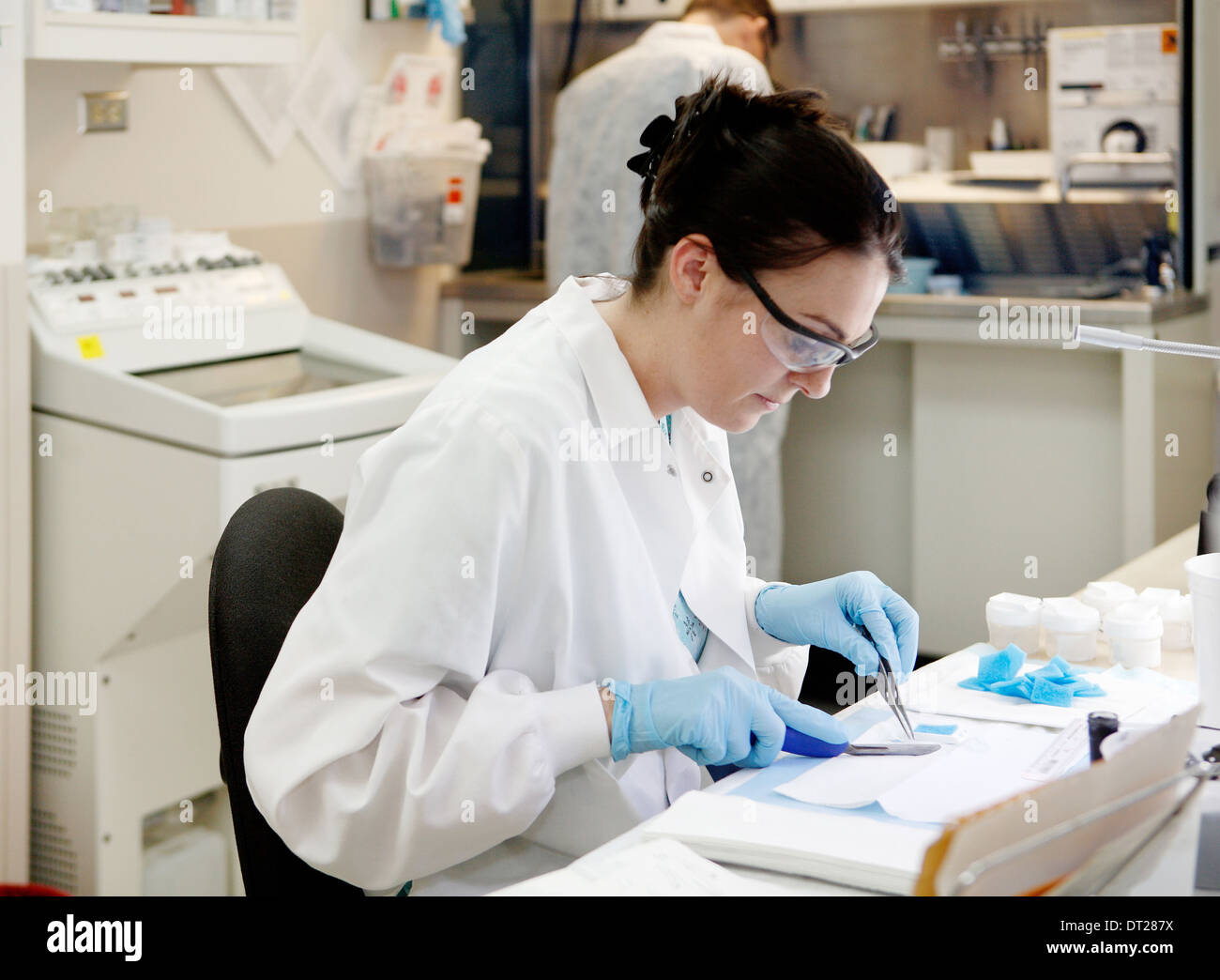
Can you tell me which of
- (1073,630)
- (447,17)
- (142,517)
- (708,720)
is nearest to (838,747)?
(708,720)

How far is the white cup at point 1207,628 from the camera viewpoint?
4.06 ft

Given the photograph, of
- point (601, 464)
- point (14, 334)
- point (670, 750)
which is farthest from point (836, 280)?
point (14, 334)

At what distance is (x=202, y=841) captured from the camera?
7.78 feet

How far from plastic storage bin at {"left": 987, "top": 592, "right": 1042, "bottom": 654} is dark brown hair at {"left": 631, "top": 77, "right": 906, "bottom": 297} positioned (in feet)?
1.36

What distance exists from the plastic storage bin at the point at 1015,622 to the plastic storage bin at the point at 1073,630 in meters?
0.02

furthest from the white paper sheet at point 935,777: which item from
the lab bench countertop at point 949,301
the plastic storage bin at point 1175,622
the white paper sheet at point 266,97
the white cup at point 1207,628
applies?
the white paper sheet at point 266,97

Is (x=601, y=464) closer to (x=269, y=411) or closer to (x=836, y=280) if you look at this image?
(x=836, y=280)

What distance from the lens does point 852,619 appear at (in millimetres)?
1457

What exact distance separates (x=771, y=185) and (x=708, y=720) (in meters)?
0.44

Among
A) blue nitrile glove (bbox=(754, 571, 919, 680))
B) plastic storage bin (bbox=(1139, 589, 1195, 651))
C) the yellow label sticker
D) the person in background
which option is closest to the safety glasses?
blue nitrile glove (bbox=(754, 571, 919, 680))

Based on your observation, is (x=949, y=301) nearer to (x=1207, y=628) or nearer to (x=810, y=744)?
(x=1207, y=628)
